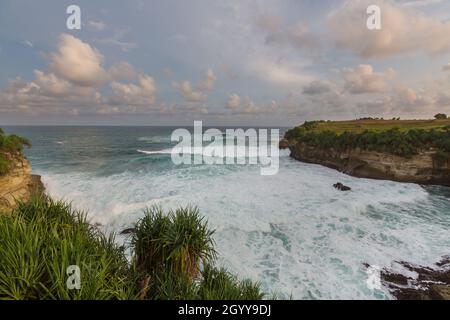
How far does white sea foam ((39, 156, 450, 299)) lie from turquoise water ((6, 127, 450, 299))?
6 centimetres

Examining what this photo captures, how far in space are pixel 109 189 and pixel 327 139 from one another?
119 feet

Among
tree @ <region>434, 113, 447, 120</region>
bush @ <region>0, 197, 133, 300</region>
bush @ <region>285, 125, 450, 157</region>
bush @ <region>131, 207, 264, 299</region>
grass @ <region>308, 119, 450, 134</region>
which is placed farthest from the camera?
tree @ <region>434, 113, 447, 120</region>

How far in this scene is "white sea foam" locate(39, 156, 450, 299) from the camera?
40.9 ft

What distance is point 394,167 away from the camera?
29.9 metres

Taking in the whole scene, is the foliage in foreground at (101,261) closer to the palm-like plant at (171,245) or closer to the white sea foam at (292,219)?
the palm-like plant at (171,245)

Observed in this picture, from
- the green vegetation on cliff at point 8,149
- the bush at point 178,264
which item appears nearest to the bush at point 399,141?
the bush at point 178,264

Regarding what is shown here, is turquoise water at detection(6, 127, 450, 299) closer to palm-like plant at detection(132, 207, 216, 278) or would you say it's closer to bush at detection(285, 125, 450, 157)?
bush at detection(285, 125, 450, 157)

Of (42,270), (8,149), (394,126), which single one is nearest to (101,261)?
(42,270)

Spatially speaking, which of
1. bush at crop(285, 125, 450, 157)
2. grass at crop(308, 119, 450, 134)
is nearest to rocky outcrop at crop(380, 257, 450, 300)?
bush at crop(285, 125, 450, 157)

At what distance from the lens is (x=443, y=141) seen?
90.6 feet

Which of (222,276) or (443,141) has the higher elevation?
(443,141)

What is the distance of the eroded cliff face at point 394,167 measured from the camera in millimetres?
28469

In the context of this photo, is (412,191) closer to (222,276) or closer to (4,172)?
(222,276)
